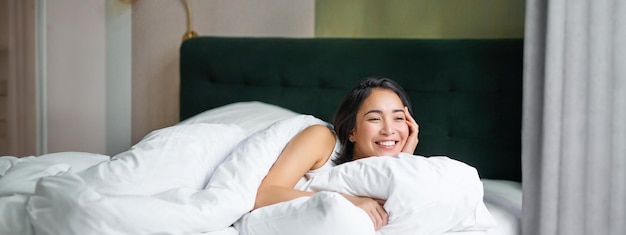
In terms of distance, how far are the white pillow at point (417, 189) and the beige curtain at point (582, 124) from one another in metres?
0.55

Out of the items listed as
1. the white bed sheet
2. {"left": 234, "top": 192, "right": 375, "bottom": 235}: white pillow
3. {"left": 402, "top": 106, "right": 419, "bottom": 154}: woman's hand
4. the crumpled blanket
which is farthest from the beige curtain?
{"left": 234, "top": 192, "right": 375, "bottom": 235}: white pillow

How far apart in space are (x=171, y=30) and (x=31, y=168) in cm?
168

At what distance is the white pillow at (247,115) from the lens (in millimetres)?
2947

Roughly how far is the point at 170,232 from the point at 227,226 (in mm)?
187

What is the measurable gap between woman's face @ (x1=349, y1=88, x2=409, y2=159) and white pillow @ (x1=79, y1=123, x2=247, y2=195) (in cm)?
36

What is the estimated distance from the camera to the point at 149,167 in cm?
185

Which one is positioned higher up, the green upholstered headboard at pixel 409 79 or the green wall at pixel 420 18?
the green wall at pixel 420 18

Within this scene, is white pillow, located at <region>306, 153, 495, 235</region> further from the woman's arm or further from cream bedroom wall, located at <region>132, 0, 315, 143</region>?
cream bedroom wall, located at <region>132, 0, 315, 143</region>

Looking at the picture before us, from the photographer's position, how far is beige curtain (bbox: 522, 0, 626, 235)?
242 cm

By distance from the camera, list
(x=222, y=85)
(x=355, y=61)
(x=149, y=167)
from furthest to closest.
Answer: (x=222, y=85) < (x=355, y=61) < (x=149, y=167)

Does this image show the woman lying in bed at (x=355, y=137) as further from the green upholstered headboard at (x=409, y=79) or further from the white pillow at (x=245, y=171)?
the green upholstered headboard at (x=409, y=79)

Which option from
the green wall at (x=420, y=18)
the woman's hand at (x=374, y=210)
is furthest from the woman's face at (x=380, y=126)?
the green wall at (x=420, y=18)

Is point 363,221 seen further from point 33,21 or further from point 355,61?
point 33,21

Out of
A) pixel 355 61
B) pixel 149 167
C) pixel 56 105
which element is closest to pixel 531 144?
pixel 355 61
